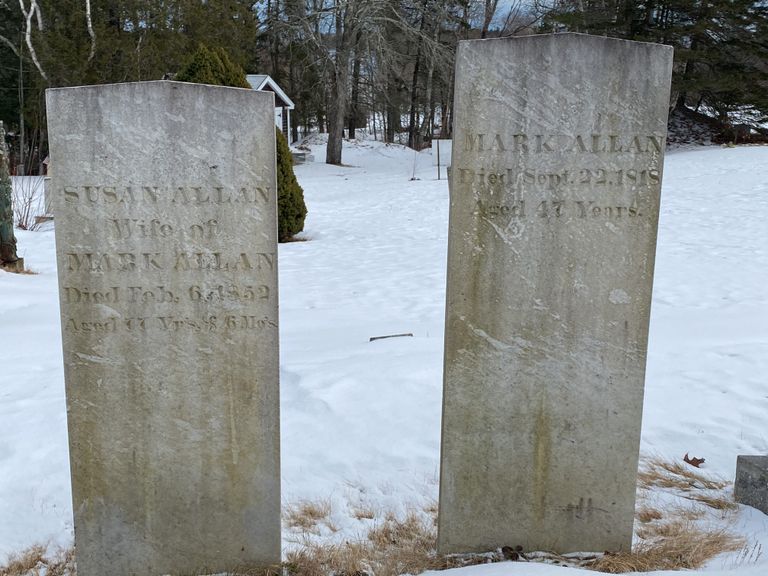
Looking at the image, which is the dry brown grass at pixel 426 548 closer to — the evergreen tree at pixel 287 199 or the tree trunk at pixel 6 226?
the tree trunk at pixel 6 226

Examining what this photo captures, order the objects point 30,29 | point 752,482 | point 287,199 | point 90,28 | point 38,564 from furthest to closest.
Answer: point 30,29, point 90,28, point 287,199, point 752,482, point 38,564

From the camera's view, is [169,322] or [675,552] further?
[675,552]

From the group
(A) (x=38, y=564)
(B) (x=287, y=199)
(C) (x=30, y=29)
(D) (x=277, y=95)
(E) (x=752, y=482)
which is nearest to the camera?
(A) (x=38, y=564)

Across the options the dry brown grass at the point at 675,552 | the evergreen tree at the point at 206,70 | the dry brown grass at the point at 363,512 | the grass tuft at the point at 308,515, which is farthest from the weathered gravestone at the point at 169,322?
the evergreen tree at the point at 206,70

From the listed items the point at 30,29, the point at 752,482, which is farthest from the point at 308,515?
the point at 30,29

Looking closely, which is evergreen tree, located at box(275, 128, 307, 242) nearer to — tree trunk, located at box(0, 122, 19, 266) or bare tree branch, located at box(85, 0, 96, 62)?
tree trunk, located at box(0, 122, 19, 266)

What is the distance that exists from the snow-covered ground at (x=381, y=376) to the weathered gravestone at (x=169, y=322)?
0.56m

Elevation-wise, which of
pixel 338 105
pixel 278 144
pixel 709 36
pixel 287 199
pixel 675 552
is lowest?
pixel 675 552

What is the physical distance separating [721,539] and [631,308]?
109 cm

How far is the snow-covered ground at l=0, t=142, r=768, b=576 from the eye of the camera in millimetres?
3572

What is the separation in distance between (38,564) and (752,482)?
10.6 ft

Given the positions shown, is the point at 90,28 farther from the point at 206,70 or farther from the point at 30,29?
the point at 206,70

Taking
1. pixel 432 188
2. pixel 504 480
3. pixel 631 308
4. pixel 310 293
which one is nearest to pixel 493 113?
pixel 631 308

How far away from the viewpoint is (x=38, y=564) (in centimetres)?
301
